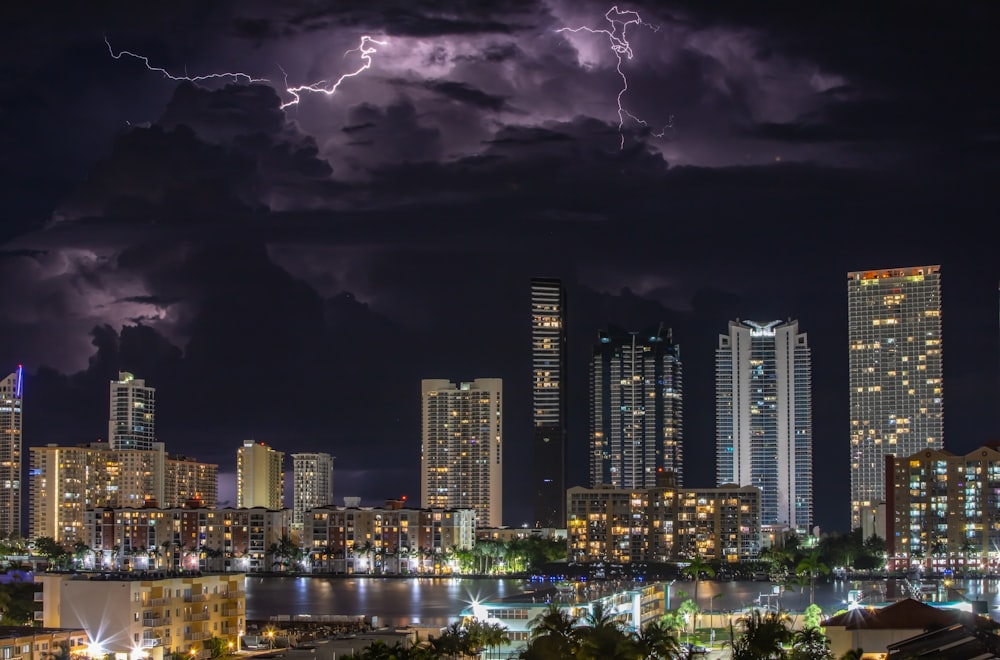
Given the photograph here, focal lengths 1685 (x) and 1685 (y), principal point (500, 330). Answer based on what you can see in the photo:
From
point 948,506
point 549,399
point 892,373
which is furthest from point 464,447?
point 948,506

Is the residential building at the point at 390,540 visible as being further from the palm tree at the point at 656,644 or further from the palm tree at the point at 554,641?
the palm tree at the point at 656,644

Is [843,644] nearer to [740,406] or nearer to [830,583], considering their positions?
[830,583]

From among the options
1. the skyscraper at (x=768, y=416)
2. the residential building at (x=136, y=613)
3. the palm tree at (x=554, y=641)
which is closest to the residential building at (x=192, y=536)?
the skyscraper at (x=768, y=416)

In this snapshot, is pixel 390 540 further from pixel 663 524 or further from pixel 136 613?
pixel 136 613

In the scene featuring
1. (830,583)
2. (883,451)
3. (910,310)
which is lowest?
(830,583)

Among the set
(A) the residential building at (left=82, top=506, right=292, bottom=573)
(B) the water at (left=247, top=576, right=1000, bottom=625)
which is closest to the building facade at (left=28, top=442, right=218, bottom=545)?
(A) the residential building at (left=82, top=506, right=292, bottom=573)

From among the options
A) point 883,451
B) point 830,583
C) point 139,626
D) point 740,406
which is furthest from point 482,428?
point 139,626
